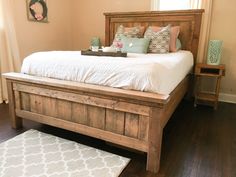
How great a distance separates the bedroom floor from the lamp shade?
30.2 inches

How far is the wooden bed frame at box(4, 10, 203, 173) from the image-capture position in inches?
62.1

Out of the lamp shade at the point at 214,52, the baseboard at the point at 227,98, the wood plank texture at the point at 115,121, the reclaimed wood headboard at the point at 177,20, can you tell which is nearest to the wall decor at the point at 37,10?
the reclaimed wood headboard at the point at 177,20

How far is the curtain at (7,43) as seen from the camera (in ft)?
9.53

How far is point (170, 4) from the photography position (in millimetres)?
3506

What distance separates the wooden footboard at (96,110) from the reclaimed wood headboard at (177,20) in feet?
5.95

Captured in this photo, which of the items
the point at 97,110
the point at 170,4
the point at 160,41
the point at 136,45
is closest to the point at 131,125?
the point at 97,110

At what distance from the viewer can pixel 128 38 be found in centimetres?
312

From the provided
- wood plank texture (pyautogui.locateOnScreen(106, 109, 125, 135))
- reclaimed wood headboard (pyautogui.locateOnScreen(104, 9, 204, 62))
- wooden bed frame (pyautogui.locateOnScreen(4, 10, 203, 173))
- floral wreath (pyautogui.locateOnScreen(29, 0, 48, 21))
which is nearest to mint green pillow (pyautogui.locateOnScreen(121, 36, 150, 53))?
reclaimed wood headboard (pyautogui.locateOnScreen(104, 9, 204, 62))

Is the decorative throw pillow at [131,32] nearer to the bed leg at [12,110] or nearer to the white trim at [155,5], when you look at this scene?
the white trim at [155,5]

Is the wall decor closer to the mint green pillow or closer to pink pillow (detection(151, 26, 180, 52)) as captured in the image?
the mint green pillow

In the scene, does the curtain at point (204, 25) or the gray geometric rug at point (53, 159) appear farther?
the curtain at point (204, 25)

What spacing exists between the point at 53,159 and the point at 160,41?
2177mm

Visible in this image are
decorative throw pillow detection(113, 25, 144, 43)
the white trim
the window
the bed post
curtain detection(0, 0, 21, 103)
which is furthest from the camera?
the white trim

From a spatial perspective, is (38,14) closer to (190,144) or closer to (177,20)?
(177,20)
